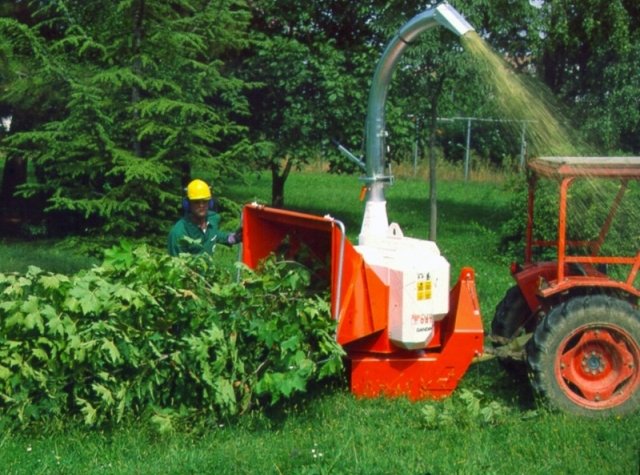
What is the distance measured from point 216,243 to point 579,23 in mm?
11638

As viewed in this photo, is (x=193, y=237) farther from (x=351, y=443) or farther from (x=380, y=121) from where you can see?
(x=351, y=443)

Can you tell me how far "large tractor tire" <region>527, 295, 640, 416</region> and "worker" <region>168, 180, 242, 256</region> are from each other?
266 cm

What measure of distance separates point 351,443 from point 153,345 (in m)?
1.38

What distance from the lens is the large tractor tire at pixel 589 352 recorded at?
7766 millimetres

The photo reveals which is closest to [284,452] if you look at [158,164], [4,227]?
[158,164]

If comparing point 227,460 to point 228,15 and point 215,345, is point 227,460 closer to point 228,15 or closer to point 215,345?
point 215,345

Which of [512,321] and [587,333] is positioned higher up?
[587,333]

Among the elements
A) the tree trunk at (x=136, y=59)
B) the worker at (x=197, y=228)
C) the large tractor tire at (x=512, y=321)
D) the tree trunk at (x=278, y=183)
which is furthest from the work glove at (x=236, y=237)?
the tree trunk at (x=278, y=183)

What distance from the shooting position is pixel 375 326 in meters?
7.84

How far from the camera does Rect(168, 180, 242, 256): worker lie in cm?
932

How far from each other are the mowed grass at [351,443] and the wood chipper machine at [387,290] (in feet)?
0.76

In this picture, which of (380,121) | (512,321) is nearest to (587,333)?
(512,321)

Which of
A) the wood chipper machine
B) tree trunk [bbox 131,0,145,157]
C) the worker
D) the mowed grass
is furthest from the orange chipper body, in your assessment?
tree trunk [bbox 131,0,145,157]

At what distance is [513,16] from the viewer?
14734mm
